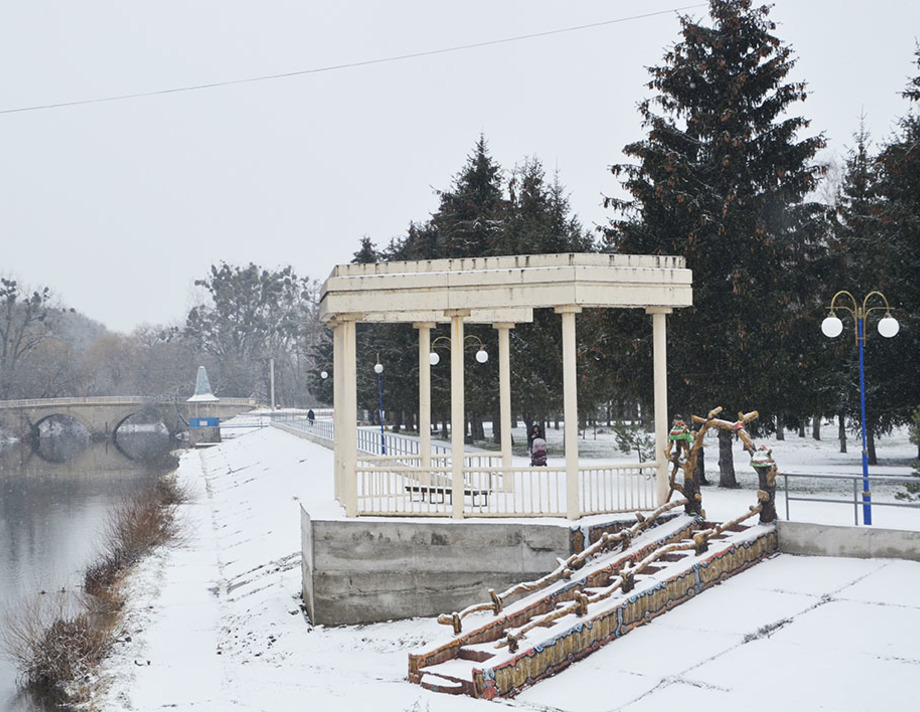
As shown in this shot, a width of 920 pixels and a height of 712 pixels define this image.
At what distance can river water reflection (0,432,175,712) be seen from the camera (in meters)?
23.7

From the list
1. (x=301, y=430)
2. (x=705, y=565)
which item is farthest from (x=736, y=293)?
(x=301, y=430)

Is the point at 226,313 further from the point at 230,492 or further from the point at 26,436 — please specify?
the point at 230,492

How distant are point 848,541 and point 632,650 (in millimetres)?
4185

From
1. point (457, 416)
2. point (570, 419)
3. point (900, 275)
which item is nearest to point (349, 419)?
point (457, 416)

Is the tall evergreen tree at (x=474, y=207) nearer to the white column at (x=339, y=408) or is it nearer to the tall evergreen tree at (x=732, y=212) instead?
the tall evergreen tree at (x=732, y=212)

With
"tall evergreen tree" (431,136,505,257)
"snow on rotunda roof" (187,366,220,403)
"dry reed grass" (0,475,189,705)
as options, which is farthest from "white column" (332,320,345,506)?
"snow on rotunda roof" (187,366,220,403)

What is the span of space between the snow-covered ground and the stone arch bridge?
6609 cm

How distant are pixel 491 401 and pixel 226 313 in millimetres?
88947

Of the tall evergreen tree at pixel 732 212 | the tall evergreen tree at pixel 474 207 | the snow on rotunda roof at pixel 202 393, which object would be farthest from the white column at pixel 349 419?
the snow on rotunda roof at pixel 202 393

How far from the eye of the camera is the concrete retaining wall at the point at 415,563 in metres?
14.2

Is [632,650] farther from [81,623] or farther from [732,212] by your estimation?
[732,212]

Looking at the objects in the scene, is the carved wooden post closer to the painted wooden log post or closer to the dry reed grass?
the painted wooden log post

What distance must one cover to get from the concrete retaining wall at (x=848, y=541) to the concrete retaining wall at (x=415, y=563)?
128 inches

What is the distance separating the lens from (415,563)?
580 inches
